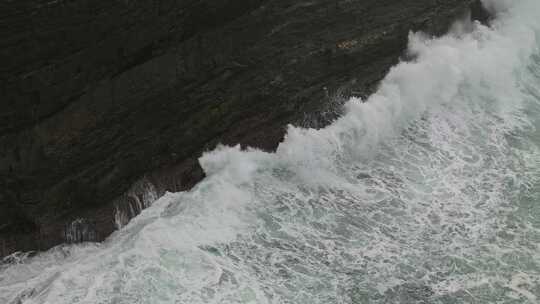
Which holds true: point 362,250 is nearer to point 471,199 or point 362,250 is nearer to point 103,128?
point 471,199

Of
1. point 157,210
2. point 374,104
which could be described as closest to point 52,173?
point 157,210

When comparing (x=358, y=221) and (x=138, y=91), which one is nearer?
(x=138, y=91)

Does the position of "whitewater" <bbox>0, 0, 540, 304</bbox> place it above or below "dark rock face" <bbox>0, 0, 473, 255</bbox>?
below

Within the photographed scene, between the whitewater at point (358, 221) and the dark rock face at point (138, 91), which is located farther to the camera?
the dark rock face at point (138, 91)

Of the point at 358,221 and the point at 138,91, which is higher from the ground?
the point at 138,91

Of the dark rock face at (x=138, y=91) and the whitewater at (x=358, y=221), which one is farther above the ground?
the dark rock face at (x=138, y=91)
